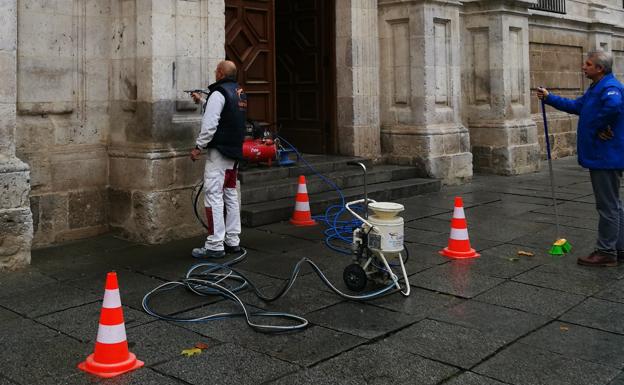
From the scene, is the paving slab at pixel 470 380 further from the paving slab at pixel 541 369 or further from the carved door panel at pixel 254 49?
the carved door panel at pixel 254 49

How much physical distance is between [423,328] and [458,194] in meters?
6.28

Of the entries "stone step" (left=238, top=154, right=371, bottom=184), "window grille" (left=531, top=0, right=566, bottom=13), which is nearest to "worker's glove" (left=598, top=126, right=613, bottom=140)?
"stone step" (left=238, top=154, right=371, bottom=184)

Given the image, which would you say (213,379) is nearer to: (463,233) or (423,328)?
(423,328)

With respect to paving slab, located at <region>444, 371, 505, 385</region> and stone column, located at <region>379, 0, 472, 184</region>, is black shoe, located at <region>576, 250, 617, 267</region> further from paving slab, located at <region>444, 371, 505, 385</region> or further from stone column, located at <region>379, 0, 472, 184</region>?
stone column, located at <region>379, 0, 472, 184</region>

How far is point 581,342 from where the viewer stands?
14.0 ft

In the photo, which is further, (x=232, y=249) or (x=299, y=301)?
(x=232, y=249)

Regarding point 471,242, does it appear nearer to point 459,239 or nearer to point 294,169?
point 459,239

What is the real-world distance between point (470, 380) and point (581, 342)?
40.5 inches

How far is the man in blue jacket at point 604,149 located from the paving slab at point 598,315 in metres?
1.22

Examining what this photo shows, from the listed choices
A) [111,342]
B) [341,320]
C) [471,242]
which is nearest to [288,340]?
[341,320]

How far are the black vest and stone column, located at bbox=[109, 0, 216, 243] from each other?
94 centimetres

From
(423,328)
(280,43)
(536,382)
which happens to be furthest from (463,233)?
(280,43)

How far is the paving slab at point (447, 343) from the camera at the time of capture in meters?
4.02

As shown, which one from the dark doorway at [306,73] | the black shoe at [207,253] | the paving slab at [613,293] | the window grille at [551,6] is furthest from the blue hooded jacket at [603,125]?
the window grille at [551,6]
